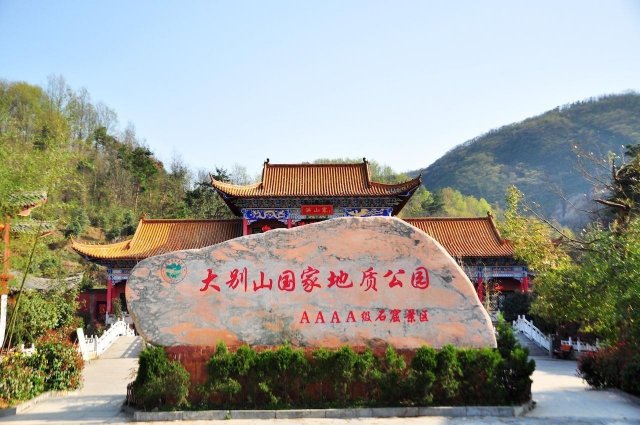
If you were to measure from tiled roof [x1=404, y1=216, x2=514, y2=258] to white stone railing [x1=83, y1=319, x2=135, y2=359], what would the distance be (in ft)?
36.0

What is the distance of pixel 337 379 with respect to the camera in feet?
22.9

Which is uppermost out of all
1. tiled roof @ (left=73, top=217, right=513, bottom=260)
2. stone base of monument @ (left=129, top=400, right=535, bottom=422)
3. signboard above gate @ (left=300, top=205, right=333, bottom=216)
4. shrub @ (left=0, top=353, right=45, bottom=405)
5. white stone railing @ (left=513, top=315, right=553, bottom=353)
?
signboard above gate @ (left=300, top=205, right=333, bottom=216)

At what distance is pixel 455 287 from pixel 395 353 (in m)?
1.16

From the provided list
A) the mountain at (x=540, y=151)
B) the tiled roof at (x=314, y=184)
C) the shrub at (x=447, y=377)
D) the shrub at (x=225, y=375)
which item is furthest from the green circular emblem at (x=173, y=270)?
the mountain at (x=540, y=151)

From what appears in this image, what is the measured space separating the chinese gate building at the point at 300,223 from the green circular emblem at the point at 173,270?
39.5 ft

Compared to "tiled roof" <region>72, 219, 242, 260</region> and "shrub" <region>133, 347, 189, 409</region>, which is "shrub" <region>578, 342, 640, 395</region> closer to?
"shrub" <region>133, 347, 189, 409</region>

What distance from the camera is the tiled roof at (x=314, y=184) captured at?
1992cm

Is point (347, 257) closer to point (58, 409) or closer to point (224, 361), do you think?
point (224, 361)

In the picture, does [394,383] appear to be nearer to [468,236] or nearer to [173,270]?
[173,270]

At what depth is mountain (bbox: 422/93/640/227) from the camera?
78.8 meters

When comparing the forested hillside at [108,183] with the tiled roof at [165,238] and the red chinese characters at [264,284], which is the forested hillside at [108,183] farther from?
the red chinese characters at [264,284]

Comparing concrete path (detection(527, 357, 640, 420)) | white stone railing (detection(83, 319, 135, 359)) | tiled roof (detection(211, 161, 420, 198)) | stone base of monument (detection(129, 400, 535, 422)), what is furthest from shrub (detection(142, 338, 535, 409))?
tiled roof (detection(211, 161, 420, 198))

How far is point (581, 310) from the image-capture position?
1027 centimetres

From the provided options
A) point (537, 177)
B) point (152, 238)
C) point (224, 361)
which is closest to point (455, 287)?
point (224, 361)
